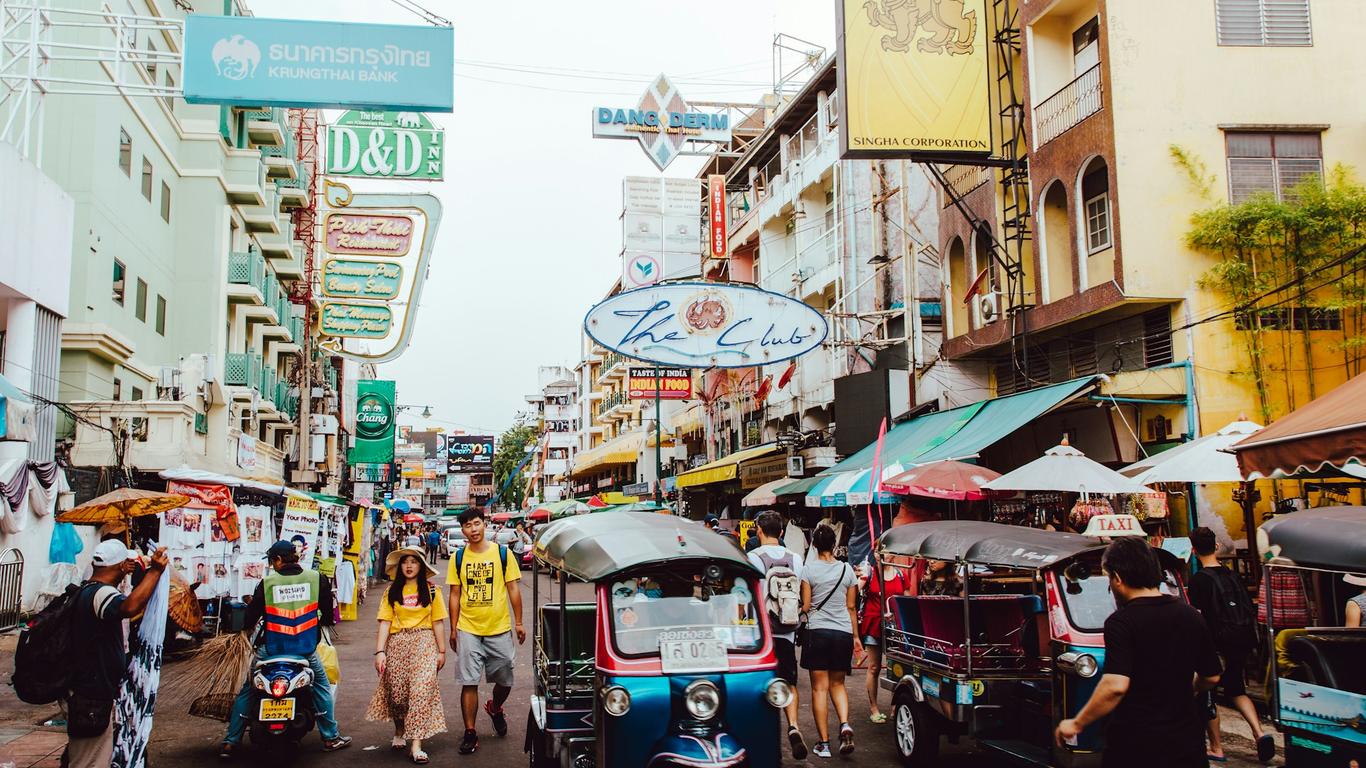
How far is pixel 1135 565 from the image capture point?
4.54 m

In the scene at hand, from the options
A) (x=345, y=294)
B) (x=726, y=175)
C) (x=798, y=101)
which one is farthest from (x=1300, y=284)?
(x=726, y=175)

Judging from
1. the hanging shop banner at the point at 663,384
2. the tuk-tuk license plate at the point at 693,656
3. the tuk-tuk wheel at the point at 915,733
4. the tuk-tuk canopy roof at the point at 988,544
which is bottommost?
the tuk-tuk wheel at the point at 915,733

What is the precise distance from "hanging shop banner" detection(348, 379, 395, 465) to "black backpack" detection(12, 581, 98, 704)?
111 ft

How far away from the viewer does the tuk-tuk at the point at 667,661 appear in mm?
5547

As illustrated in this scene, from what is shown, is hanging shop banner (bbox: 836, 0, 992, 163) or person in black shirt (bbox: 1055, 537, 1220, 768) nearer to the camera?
person in black shirt (bbox: 1055, 537, 1220, 768)

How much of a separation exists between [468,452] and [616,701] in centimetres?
8357

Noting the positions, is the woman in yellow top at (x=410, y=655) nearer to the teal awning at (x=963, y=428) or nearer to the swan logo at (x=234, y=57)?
the swan logo at (x=234, y=57)

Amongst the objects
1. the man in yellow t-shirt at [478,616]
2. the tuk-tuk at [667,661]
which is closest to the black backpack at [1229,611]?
the tuk-tuk at [667,661]

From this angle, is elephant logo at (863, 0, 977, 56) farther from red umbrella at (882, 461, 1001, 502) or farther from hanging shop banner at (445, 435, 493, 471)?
hanging shop banner at (445, 435, 493, 471)

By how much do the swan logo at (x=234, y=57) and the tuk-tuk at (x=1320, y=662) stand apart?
39.0 ft

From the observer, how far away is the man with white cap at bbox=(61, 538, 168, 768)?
5.85 meters

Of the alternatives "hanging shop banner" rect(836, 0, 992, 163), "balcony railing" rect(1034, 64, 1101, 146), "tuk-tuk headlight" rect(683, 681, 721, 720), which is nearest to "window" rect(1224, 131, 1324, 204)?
"balcony railing" rect(1034, 64, 1101, 146)

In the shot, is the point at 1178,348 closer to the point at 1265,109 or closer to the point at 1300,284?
the point at 1300,284

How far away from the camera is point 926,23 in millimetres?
17188
